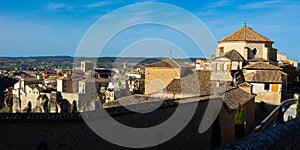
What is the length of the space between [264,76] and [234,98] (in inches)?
423

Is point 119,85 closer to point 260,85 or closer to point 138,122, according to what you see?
point 260,85

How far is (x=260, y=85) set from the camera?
76.3ft

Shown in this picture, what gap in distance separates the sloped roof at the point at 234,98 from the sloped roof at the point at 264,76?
808 cm

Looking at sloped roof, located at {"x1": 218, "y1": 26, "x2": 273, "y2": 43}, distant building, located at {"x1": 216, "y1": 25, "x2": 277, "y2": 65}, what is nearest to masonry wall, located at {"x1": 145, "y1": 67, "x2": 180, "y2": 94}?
distant building, located at {"x1": 216, "y1": 25, "x2": 277, "y2": 65}

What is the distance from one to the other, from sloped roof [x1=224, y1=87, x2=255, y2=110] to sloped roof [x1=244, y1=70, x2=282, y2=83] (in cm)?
808

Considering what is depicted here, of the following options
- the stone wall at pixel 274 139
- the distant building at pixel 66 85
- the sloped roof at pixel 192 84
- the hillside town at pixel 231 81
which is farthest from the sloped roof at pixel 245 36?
the distant building at pixel 66 85

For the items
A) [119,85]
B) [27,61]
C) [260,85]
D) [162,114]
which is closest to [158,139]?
[162,114]

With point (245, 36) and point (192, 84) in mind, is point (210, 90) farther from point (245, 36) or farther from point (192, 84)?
point (245, 36)

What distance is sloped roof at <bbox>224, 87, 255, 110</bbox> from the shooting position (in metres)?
12.8

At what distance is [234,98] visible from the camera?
45.9ft

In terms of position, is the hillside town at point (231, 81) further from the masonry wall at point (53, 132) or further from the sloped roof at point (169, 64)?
the masonry wall at point (53, 132)

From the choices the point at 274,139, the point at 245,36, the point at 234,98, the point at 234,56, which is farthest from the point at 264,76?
the point at 274,139

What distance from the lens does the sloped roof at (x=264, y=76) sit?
2308cm

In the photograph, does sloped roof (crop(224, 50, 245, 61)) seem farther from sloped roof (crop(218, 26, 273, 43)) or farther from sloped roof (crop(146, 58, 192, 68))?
sloped roof (crop(146, 58, 192, 68))
